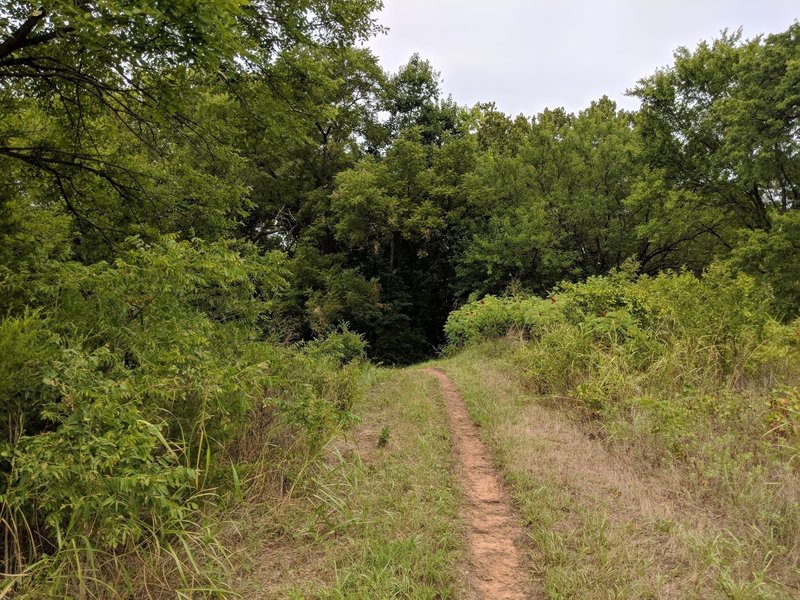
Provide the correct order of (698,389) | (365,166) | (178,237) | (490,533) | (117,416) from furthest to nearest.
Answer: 1. (365,166)
2. (178,237)
3. (698,389)
4. (490,533)
5. (117,416)

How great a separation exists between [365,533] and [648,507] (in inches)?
90.0

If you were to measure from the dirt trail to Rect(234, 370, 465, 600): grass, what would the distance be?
0.13m

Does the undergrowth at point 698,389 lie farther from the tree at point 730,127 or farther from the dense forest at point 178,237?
the tree at point 730,127

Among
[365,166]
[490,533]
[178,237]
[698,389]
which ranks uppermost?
[365,166]

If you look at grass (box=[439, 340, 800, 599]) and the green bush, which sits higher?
the green bush

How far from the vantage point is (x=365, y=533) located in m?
3.36

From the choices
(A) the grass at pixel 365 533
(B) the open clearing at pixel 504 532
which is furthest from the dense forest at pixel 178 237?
(B) the open clearing at pixel 504 532

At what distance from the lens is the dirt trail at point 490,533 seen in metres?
2.89

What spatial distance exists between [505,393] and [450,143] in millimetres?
14726

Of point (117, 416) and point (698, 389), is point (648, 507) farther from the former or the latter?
point (117, 416)

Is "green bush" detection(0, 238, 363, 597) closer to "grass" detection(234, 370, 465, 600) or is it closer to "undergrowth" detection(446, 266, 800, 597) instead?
"grass" detection(234, 370, 465, 600)

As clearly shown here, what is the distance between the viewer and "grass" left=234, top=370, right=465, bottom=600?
2.80m

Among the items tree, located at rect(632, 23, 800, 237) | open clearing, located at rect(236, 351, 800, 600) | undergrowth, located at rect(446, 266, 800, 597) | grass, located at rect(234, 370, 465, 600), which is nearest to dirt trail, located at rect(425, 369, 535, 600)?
open clearing, located at rect(236, 351, 800, 600)

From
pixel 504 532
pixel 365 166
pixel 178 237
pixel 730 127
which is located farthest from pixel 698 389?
pixel 365 166
